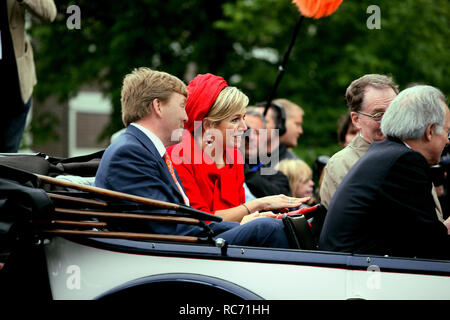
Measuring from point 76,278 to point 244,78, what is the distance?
892 cm

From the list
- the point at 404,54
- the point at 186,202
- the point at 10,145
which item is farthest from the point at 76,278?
the point at 404,54

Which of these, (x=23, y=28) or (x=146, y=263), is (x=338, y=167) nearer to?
(x=146, y=263)

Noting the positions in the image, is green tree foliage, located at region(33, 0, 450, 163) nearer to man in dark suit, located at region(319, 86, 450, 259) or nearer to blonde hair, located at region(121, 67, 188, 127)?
blonde hair, located at region(121, 67, 188, 127)

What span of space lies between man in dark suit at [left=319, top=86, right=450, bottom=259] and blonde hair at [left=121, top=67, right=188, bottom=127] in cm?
113

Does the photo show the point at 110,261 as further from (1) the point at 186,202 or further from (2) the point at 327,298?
(2) the point at 327,298

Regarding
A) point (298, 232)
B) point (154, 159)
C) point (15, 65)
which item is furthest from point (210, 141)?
point (15, 65)

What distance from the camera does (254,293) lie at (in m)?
3.29

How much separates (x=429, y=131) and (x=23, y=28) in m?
3.49

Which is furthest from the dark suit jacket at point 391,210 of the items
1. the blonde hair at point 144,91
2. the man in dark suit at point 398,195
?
the blonde hair at point 144,91

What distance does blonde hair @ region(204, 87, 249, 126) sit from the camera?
4.55 meters

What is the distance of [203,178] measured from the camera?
448 centimetres

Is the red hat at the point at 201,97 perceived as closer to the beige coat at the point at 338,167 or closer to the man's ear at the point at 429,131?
the beige coat at the point at 338,167

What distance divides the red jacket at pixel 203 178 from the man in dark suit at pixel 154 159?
33 centimetres

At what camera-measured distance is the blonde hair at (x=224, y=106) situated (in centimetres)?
455
